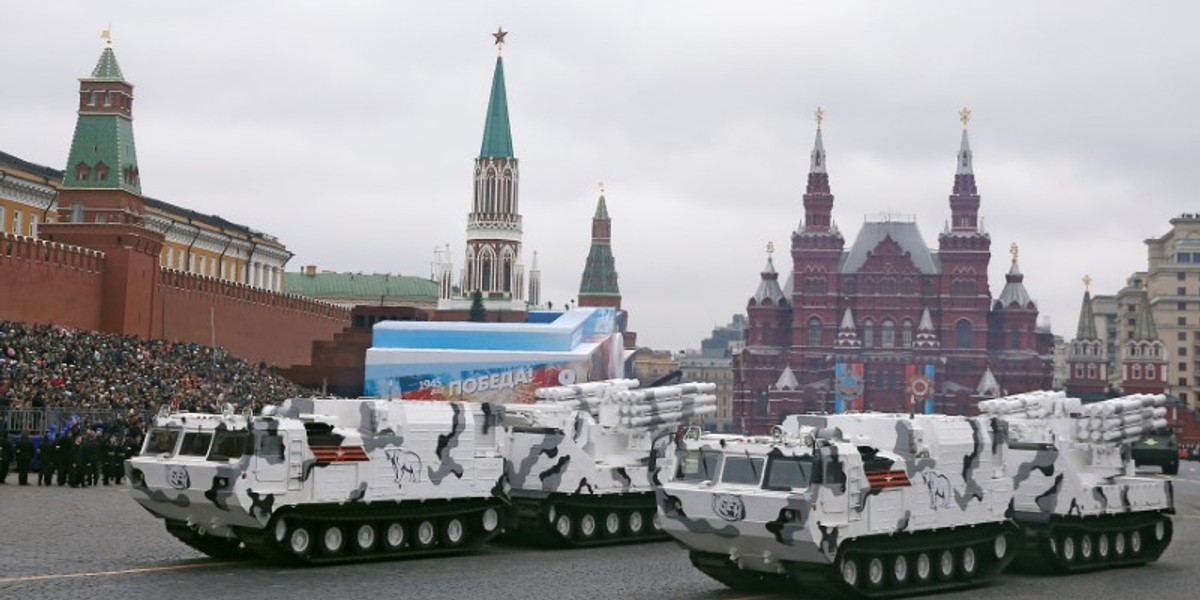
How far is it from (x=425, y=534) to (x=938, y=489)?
7.78 metres

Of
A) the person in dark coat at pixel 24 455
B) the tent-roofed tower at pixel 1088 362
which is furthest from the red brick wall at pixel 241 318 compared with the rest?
the tent-roofed tower at pixel 1088 362

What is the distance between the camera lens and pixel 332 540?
23.0 m

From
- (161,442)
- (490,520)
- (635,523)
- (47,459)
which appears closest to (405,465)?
(490,520)

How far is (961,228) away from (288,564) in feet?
420

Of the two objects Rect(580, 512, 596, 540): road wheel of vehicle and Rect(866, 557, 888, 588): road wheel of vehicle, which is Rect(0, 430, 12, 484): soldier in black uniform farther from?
A: Rect(866, 557, 888, 588): road wheel of vehicle

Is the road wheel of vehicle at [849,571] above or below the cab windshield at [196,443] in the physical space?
below

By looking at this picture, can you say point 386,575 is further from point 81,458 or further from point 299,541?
point 81,458

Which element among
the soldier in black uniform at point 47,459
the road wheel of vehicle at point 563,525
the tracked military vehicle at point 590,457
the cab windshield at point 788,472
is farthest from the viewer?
the soldier in black uniform at point 47,459

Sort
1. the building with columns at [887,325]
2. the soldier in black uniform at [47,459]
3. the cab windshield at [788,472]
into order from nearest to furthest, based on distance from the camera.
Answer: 1. the cab windshield at [788,472]
2. the soldier in black uniform at [47,459]
3. the building with columns at [887,325]

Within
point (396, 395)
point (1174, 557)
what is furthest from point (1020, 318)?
point (1174, 557)

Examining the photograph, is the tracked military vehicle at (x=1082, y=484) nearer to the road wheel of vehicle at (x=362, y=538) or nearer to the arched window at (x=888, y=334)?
the road wheel of vehicle at (x=362, y=538)

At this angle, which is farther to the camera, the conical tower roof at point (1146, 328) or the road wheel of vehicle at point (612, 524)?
the conical tower roof at point (1146, 328)

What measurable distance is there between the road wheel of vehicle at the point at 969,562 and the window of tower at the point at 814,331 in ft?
401

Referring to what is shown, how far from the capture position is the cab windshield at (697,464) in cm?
2108
